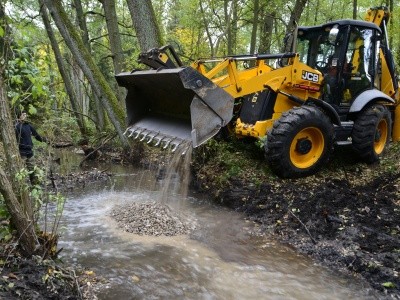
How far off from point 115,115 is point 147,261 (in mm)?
6356

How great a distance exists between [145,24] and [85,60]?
2.16 meters

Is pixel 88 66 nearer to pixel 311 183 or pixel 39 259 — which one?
pixel 311 183

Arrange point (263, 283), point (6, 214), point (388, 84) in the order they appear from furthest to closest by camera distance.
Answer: point (388, 84) < point (263, 283) < point (6, 214)

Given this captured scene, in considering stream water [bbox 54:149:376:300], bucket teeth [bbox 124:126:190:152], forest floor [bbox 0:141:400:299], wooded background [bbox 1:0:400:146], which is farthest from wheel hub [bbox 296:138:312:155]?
wooded background [bbox 1:0:400:146]

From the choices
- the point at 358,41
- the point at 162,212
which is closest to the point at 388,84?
the point at 358,41

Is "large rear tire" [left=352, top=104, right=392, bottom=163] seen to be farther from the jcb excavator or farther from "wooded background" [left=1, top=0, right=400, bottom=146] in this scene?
"wooded background" [left=1, top=0, right=400, bottom=146]

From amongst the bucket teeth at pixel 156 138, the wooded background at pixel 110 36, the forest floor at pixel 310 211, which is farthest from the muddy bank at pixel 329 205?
the wooded background at pixel 110 36

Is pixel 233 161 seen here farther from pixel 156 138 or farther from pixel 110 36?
pixel 110 36

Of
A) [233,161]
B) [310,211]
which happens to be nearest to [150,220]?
[233,161]

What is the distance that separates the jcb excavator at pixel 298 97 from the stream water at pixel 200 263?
4.72 feet

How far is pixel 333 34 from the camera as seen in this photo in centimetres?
720

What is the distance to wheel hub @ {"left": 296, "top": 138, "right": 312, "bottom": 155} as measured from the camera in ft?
22.0

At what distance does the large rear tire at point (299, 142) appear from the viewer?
20.8ft

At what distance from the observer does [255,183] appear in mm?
7035
